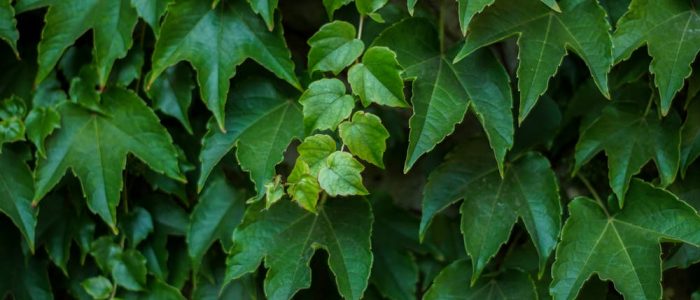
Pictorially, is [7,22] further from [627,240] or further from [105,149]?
[627,240]

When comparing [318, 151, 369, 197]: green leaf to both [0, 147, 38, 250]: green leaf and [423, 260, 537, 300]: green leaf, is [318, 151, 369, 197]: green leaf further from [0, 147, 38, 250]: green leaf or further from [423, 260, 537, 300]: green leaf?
[0, 147, 38, 250]: green leaf

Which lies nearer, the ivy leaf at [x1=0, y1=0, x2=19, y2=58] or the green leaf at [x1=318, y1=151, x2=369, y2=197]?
the green leaf at [x1=318, y1=151, x2=369, y2=197]

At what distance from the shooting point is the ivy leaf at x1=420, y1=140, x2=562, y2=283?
1336mm

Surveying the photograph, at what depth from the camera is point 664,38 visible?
1.26m

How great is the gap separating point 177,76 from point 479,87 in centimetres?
57

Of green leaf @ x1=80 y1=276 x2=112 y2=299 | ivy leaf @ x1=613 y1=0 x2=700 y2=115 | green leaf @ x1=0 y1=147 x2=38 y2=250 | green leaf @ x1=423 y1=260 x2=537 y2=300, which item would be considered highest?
ivy leaf @ x1=613 y1=0 x2=700 y2=115

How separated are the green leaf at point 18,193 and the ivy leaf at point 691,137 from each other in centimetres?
113

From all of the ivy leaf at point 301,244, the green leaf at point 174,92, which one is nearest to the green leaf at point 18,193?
the green leaf at point 174,92

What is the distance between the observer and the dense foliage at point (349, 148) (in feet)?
4.19

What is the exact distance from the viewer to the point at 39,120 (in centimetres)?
151

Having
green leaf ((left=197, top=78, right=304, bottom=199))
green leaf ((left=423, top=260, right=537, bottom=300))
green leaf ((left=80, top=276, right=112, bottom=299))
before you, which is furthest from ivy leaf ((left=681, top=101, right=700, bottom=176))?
green leaf ((left=80, top=276, right=112, bottom=299))

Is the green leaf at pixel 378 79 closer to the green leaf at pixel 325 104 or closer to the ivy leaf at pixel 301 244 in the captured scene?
the green leaf at pixel 325 104

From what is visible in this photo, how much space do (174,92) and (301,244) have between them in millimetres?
383

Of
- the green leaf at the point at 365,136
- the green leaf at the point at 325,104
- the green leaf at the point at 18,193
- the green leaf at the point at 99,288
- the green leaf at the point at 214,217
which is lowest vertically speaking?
the green leaf at the point at 99,288
